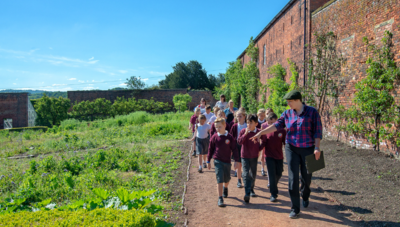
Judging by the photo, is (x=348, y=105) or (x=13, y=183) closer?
(x=13, y=183)

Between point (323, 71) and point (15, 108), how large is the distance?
41836 millimetres

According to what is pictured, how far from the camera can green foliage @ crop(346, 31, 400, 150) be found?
7.28m

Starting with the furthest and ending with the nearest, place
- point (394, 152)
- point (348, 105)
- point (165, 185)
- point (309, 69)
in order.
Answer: point (309, 69), point (348, 105), point (394, 152), point (165, 185)

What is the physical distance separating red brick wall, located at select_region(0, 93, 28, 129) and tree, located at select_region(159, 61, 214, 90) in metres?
34.4

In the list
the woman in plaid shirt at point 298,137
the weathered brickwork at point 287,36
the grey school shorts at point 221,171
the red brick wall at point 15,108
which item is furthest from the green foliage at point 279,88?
the red brick wall at point 15,108

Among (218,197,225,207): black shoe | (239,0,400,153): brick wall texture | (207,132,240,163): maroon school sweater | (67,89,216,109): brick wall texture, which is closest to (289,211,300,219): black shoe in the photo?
(218,197,225,207): black shoe

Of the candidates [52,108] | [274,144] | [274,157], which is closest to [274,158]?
[274,157]

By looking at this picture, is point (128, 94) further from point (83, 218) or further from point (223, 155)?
point (83, 218)

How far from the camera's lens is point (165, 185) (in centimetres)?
630

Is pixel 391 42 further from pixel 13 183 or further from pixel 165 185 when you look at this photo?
pixel 13 183

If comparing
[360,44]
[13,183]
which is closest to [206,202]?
[13,183]

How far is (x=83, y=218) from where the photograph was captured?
3324mm

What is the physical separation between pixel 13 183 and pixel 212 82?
6354cm

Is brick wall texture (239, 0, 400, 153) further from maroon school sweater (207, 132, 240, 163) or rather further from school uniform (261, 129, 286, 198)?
maroon school sweater (207, 132, 240, 163)
